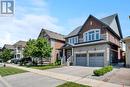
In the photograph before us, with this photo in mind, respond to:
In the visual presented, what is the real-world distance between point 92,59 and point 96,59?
0.95 meters

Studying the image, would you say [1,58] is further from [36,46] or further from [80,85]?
[80,85]

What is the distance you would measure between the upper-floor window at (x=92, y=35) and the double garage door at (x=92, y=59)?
298cm

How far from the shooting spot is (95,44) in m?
29.6

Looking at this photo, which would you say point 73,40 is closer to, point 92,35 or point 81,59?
point 81,59

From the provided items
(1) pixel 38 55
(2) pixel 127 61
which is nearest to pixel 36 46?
(1) pixel 38 55

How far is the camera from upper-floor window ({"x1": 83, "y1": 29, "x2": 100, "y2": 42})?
102 feet

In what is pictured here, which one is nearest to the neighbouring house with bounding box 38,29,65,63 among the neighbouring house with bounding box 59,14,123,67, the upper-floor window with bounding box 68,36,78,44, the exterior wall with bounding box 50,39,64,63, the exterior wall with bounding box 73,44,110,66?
the exterior wall with bounding box 50,39,64,63

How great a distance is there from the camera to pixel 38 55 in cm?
3431

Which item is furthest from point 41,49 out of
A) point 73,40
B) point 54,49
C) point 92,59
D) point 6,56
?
point 6,56

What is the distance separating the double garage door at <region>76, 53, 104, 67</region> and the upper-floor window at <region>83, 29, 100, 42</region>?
2.98m

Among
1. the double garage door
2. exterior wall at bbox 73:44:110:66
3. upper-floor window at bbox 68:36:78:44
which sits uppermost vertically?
upper-floor window at bbox 68:36:78:44

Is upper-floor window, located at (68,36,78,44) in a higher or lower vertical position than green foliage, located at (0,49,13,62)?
higher

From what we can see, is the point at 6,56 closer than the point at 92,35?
No

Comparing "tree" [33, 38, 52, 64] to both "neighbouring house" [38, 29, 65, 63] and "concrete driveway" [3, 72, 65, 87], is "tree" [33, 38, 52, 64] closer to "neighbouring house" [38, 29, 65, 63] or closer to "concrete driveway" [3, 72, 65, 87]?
"neighbouring house" [38, 29, 65, 63]
